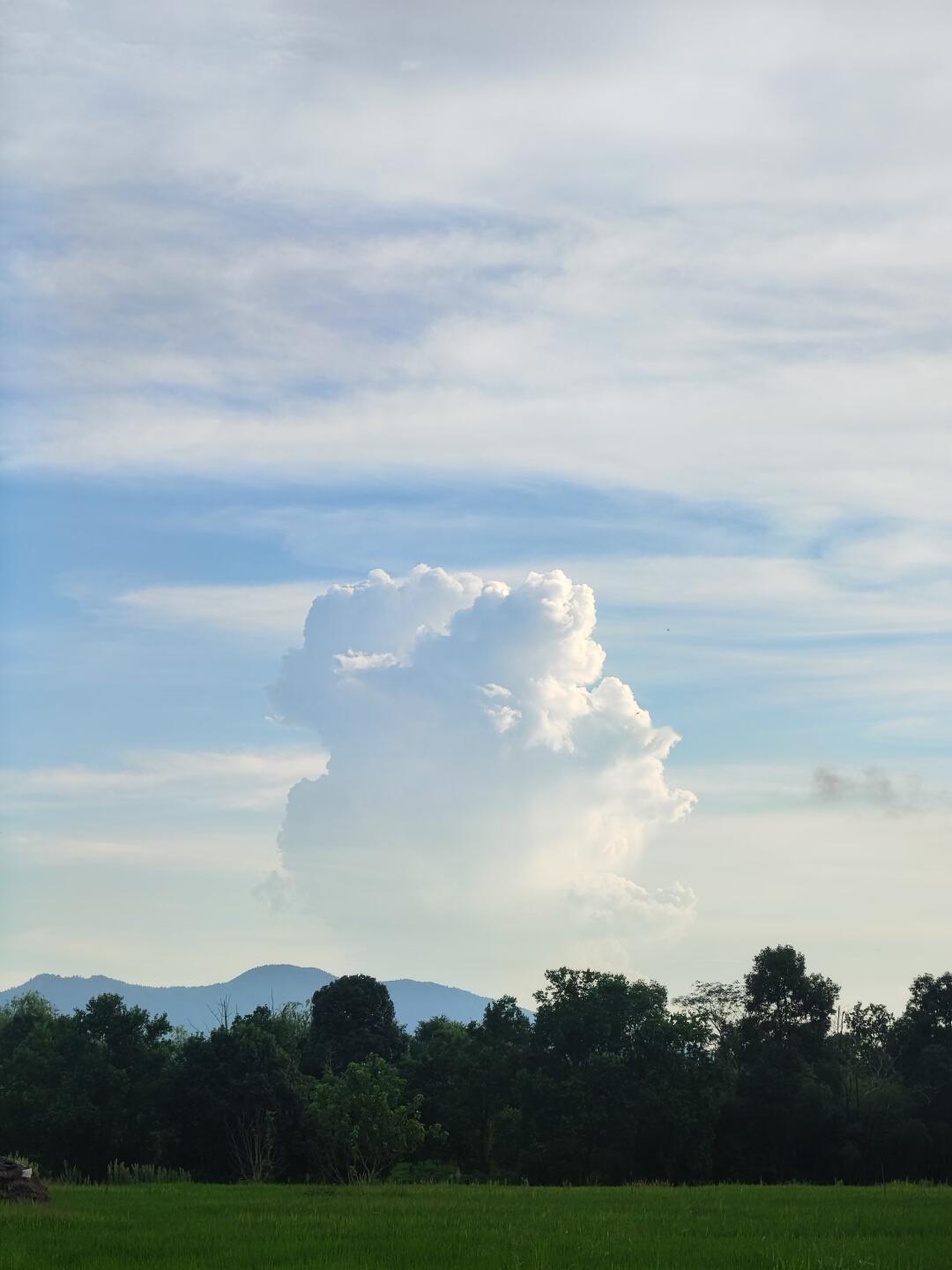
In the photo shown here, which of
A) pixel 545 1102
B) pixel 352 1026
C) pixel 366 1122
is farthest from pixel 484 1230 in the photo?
pixel 352 1026

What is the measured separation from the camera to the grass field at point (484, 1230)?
25.6 meters

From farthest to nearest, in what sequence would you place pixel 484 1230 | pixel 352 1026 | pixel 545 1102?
1. pixel 352 1026
2. pixel 545 1102
3. pixel 484 1230

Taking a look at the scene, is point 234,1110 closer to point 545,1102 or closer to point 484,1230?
point 545,1102

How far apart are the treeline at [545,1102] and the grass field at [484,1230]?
76.2ft

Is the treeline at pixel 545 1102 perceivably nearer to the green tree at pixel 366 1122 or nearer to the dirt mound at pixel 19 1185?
the green tree at pixel 366 1122

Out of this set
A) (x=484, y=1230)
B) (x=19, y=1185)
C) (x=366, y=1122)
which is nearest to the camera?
(x=484, y=1230)

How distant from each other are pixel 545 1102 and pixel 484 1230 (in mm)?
40428

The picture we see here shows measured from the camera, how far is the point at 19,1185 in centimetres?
3978

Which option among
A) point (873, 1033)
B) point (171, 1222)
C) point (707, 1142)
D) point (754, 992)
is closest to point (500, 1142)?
point (707, 1142)

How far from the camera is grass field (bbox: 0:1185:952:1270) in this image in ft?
A: 84.1

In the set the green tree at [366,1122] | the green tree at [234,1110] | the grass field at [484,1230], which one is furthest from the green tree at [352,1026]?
the grass field at [484,1230]

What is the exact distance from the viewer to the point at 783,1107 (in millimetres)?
72812

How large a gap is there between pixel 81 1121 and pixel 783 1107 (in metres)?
37.3

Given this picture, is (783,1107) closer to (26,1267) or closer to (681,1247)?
(681,1247)
